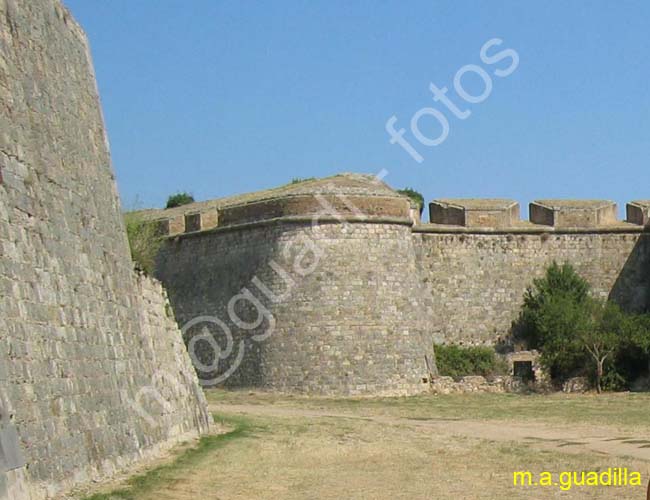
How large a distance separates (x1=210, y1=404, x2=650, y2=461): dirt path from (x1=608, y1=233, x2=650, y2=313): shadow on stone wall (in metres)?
11.5

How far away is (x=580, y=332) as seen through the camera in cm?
2989

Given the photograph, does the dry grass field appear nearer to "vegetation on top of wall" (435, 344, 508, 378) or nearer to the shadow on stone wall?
"vegetation on top of wall" (435, 344, 508, 378)

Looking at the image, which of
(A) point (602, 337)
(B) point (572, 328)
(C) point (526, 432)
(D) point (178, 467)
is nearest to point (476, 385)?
(B) point (572, 328)

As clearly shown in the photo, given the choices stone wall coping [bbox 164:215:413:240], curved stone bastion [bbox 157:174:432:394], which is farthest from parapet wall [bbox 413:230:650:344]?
stone wall coping [bbox 164:215:413:240]

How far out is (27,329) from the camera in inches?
376

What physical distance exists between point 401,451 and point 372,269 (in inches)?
528

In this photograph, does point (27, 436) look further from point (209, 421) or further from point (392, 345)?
point (392, 345)

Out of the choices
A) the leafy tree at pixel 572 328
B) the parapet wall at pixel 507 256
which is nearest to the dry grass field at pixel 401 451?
the leafy tree at pixel 572 328

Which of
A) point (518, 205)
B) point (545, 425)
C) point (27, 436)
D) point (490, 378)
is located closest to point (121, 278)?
point (27, 436)

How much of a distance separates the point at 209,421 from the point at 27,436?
28.5ft

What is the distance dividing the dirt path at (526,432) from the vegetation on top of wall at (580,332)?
878 cm

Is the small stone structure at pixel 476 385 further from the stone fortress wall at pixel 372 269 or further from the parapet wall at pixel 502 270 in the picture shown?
the parapet wall at pixel 502 270

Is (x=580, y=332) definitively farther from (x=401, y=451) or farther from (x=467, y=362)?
(x=401, y=451)

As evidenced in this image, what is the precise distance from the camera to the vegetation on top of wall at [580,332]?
96.4ft
